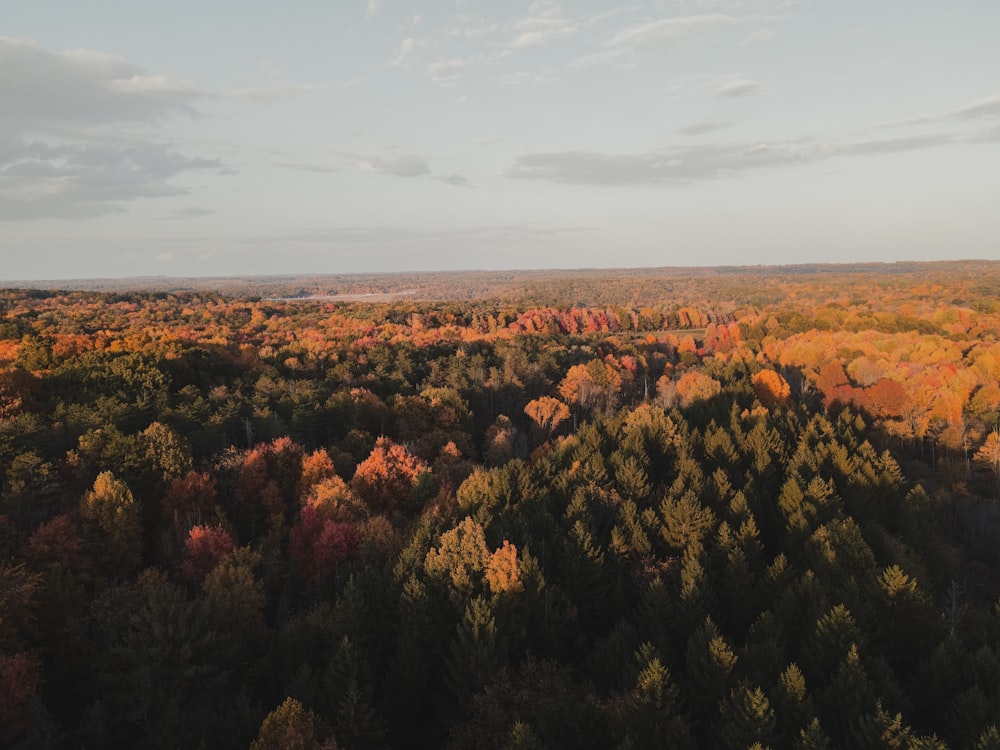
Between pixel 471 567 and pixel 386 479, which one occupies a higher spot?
pixel 471 567

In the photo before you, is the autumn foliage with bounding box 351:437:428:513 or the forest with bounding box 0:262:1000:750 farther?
the autumn foliage with bounding box 351:437:428:513

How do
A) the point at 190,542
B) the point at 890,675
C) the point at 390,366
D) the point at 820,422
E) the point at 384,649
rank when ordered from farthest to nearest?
the point at 390,366 → the point at 820,422 → the point at 190,542 → the point at 384,649 → the point at 890,675

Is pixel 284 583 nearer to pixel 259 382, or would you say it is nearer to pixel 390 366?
pixel 259 382

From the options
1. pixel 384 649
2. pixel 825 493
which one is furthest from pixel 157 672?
pixel 825 493

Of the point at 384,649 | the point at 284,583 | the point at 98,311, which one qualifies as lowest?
the point at 284,583

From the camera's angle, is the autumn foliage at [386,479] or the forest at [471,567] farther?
the autumn foliage at [386,479]

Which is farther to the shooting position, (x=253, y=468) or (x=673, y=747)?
(x=253, y=468)

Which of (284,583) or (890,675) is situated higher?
(890,675)

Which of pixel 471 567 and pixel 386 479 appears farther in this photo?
pixel 386 479
